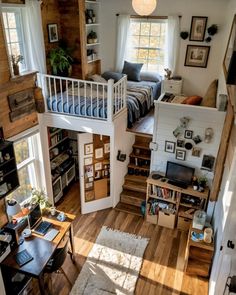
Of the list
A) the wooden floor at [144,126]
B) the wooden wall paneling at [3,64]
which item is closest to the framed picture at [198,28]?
the wooden floor at [144,126]

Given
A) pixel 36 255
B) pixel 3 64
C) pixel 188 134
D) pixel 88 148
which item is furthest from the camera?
pixel 88 148

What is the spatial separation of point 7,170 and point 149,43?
17.0 ft

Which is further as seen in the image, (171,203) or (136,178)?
(136,178)

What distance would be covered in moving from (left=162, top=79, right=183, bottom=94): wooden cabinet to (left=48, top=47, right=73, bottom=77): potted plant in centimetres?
258

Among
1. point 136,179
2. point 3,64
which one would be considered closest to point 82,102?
point 3,64

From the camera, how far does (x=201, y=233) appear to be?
4055 millimetres

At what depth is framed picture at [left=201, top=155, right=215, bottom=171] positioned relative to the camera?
446 cm

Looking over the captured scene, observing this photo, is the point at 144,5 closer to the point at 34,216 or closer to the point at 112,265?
the point at 34,216

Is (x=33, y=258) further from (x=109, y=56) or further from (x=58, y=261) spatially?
(x=109, y=56)

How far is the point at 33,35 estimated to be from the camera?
443 centimetres

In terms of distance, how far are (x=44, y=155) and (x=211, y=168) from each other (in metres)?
2.85

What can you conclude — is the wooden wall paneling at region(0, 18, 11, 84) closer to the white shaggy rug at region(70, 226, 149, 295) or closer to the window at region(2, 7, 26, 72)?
the window at region(2, 7, 26, 72)

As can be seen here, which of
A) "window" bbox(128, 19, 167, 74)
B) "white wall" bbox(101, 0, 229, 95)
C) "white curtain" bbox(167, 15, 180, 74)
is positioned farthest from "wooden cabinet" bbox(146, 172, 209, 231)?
"window" bbox(128, 19, 167, 74)

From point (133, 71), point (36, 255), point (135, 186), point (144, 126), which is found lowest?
point (135, 186)
